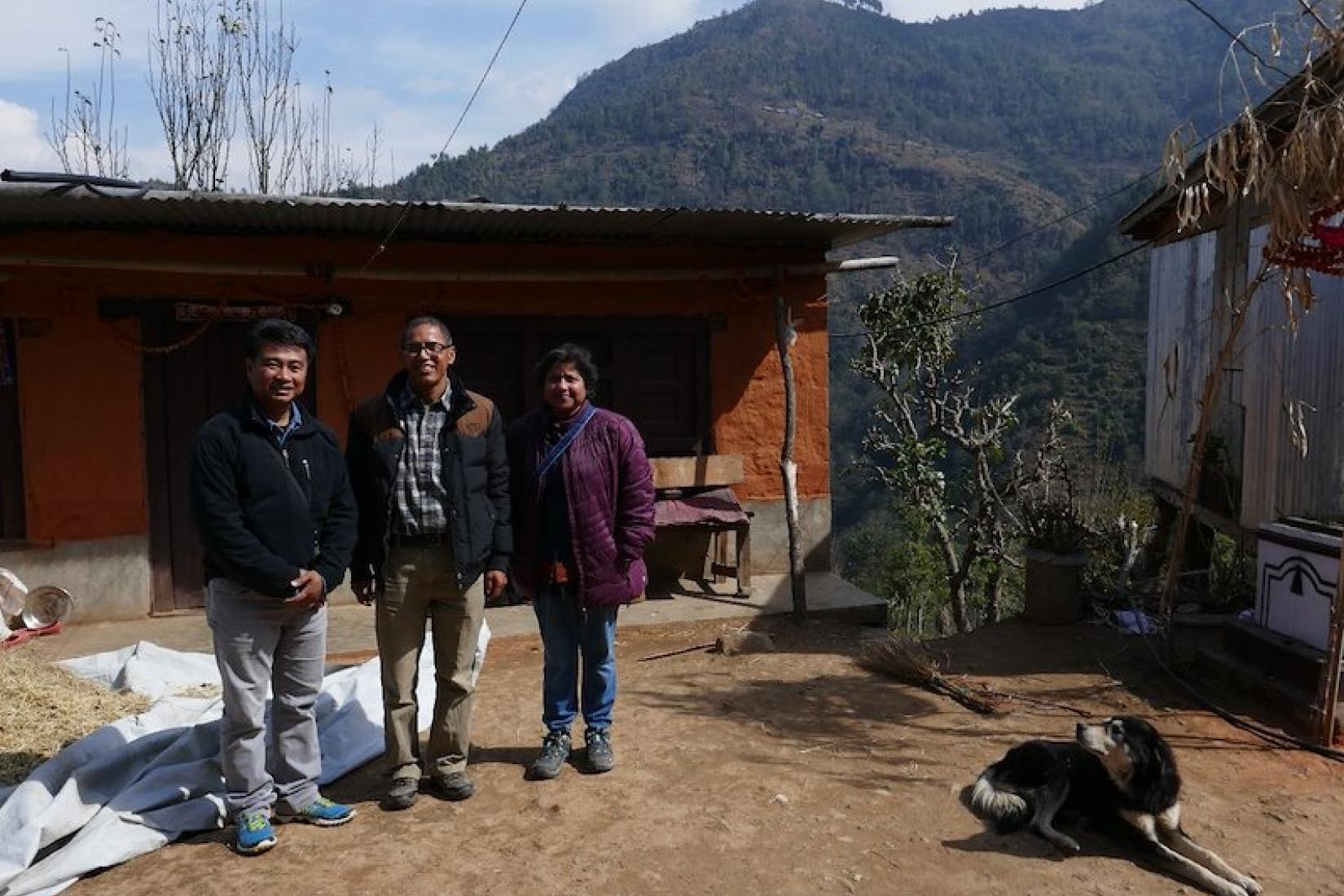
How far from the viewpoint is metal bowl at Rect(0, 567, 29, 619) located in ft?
20.7

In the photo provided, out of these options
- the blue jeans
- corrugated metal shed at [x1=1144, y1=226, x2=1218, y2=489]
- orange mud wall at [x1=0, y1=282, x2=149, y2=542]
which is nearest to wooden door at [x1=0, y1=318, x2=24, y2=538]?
orange mud wall at [x1=0, y1=282, x2=149, y2=542]

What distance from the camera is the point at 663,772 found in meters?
4.14

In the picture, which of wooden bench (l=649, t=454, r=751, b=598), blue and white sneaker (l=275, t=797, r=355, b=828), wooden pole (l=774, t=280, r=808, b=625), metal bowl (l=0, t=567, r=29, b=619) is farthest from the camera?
wooden bench (l=649, t=454, r=751, b=598)

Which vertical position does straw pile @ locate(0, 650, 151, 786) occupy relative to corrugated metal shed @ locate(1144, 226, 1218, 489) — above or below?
below

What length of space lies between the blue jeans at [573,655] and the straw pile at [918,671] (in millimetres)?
2071

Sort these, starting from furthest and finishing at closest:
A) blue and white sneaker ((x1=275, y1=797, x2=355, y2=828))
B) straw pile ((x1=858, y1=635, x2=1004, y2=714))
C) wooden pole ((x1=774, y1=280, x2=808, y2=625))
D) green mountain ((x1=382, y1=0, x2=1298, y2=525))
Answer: green mountain ((x1=382, y1=0, x2=1298, y2=525)), wooden pole ((x1=774, y1=280, x2=808, y2=625)), straw pile ((x1=858, y1=635, x2=1004, y2=714)), blue and white sneaker ((x1=275, y1=797, x2=355, y2=828))

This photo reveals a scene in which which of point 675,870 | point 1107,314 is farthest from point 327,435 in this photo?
point 1107,314

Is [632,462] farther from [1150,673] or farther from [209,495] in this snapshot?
[1150,673]

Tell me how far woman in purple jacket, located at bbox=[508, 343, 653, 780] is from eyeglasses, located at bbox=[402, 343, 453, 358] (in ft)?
1.50

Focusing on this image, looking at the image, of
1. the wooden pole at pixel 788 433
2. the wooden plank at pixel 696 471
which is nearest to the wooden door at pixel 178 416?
the wooden plank at pixel 696 471

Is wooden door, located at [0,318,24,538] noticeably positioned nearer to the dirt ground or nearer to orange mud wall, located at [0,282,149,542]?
orange mud wall, located at [0,282,149,542]

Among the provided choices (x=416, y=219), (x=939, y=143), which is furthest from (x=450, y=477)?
(x=939, y=143)

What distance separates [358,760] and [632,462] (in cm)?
172

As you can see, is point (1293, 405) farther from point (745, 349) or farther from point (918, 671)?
point (745, 349)
